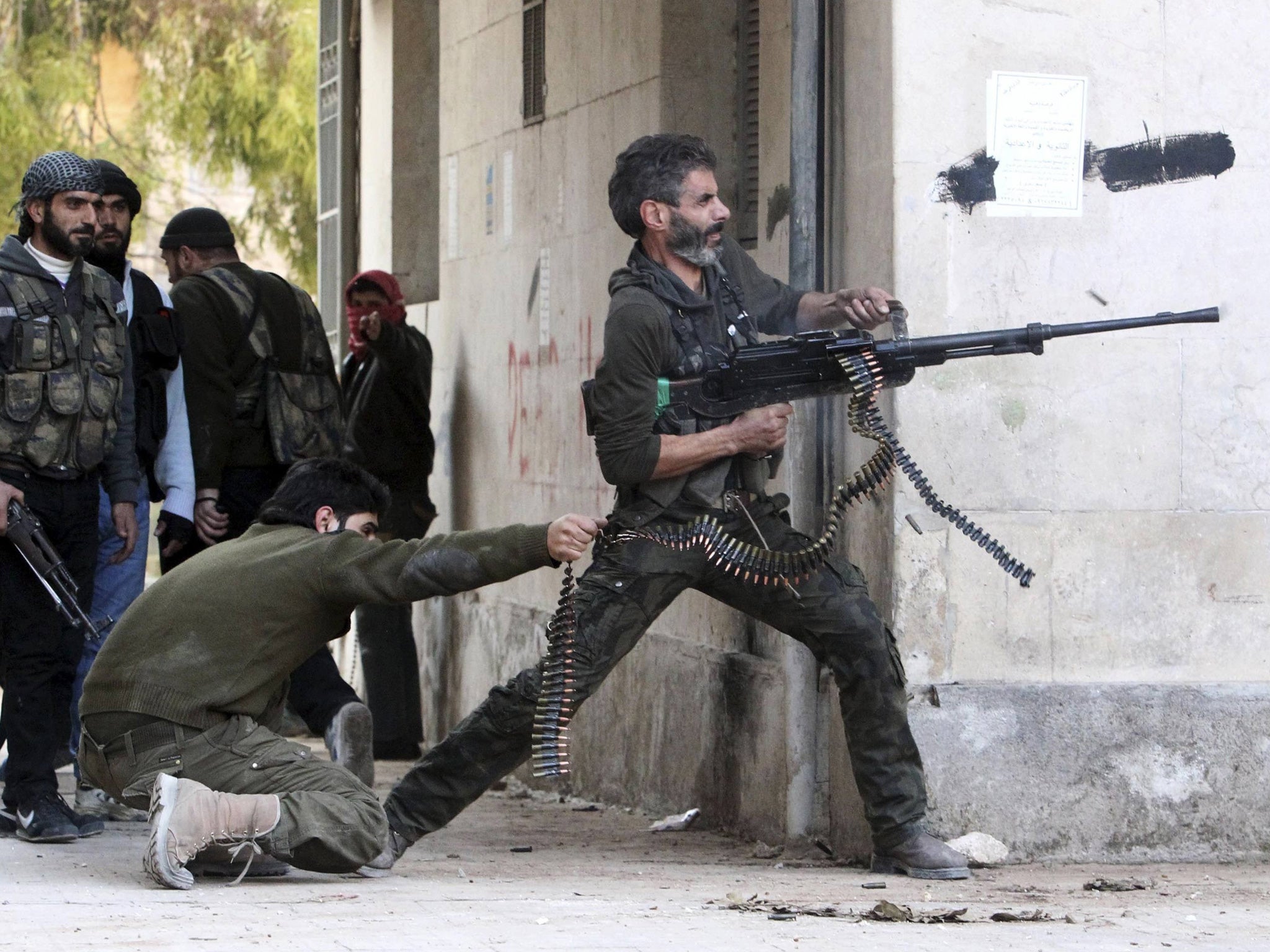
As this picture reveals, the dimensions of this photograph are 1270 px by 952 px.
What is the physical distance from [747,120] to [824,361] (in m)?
1.80

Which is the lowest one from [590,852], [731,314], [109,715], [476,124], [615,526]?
[590,852]

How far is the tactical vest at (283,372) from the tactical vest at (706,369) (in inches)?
83.1

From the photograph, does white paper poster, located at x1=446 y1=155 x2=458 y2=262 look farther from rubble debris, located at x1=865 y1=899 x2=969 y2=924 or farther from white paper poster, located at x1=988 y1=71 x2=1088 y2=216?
rubble debris, located at x1=865 y1=899 x2=969 y2=924

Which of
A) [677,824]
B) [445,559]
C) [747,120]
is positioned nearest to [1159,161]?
[747,120]

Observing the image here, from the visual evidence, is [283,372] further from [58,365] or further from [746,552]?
[746,552]

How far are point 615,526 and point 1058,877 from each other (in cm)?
152

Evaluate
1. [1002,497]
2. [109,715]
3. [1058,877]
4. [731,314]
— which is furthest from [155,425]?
[1058,877]

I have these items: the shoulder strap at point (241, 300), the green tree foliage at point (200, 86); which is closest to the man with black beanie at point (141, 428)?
the shoulder strap at point (241, 300)

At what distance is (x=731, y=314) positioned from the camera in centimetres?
557

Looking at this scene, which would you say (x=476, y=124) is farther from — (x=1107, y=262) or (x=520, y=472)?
(x=1107, y=262)

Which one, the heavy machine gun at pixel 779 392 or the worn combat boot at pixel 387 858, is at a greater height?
the heavy machine gun at pixel 779 392

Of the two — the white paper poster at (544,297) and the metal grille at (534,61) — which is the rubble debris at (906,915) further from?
the metal grille at (534,61)

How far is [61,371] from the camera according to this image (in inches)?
239

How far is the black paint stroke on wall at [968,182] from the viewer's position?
576 centimetres
